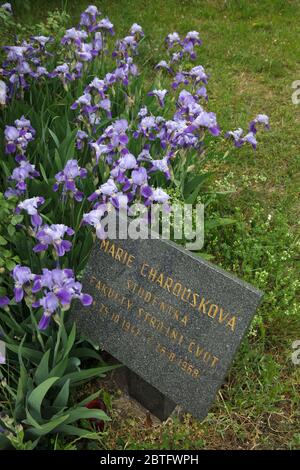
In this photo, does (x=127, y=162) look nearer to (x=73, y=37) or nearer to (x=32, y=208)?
(x=32, y=208)

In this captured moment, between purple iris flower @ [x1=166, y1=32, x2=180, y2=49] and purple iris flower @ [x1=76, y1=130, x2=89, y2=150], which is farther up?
purple iris flower @ [x1=166, y1=32, x2=180, y2=49]

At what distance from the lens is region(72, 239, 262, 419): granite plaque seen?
178 cm

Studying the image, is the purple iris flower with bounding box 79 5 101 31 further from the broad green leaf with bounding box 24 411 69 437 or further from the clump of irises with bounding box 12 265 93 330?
the broad green leaf with bounding box 24 411 69 437

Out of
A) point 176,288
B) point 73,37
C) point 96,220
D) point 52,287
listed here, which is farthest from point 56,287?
point 73,37

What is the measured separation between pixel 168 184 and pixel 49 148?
29.8 inches

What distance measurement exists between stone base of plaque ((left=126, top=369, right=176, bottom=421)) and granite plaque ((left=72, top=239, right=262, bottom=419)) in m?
0.17

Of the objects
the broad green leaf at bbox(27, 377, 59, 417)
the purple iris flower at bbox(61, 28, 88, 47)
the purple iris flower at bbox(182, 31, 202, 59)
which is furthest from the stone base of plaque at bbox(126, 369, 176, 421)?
the purple iris flower at bbox(182, 31, 202, 59)

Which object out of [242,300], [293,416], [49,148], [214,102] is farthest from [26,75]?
[293,416]

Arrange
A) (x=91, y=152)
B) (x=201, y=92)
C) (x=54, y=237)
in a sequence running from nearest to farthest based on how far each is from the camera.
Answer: (x=54, y=237) → (x=91, y=152) → (x=201, y=92)

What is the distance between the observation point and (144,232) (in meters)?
1.94

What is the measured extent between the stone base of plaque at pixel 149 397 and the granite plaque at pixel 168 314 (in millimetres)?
167

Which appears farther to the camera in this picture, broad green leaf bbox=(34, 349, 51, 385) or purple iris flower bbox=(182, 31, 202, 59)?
purple iris flower bbox=(182, 31, 202, 59)

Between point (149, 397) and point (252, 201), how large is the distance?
1715 mm

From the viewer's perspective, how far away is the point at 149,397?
2213 mm
